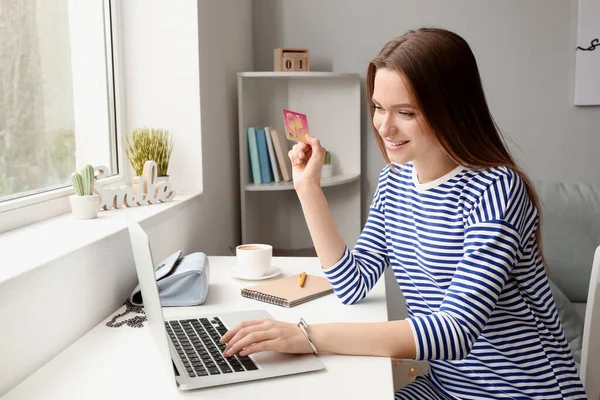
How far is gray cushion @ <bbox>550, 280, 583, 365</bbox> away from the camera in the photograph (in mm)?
2021

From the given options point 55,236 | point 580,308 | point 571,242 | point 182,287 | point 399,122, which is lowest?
point 580,308

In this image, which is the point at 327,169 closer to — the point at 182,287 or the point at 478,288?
the point at 182,287

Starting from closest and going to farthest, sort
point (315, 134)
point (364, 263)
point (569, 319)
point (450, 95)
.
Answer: point (450, 95) < point (364, 263) < point (569, 319) < point (315, 134)

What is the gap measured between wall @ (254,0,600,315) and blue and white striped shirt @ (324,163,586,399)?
1621mm

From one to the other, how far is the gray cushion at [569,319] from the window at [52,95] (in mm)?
1462

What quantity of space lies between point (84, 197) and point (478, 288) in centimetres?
94

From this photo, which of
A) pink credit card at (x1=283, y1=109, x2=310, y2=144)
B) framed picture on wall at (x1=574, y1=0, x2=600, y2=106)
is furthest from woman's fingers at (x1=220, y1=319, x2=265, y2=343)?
framed picture on wall at (x1=574, y1=0, x2=600, y2=106)

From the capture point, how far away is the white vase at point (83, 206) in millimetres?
1520

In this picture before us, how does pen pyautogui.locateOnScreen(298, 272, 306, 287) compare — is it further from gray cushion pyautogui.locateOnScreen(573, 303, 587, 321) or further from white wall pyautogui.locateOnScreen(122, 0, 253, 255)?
gray cushion pyautogui.locateOnScreen(573, 303, 587, 321)

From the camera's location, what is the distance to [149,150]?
1.85 m

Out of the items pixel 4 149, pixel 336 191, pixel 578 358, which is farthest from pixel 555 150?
pixel 4 149

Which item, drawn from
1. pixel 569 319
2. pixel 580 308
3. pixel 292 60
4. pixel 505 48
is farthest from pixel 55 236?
pixel 505 48

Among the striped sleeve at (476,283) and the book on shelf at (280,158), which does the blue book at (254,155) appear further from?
the striped sleeve at (476,283)

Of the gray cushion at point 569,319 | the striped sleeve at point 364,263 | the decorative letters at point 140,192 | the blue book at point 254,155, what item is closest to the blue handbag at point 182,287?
the striped sleeve at point 364,263
